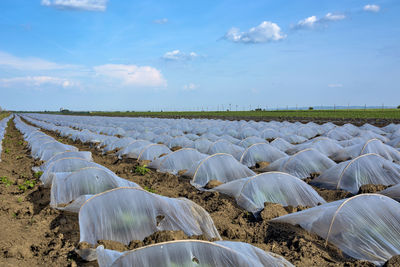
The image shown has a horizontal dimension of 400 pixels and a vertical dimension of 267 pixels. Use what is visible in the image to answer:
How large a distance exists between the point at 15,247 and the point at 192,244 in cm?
351

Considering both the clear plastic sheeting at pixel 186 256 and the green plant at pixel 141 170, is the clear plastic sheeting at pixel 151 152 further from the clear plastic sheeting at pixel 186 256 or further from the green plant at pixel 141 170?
the clear plastic sheeting at pixel 186 256

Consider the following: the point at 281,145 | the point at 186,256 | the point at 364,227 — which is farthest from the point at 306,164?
the point at 186,256

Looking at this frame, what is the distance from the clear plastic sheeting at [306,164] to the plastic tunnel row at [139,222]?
5.84m

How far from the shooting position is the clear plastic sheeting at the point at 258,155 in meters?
12.3

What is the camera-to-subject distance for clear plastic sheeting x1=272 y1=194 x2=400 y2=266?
5031 millimetres

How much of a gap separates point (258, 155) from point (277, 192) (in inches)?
201

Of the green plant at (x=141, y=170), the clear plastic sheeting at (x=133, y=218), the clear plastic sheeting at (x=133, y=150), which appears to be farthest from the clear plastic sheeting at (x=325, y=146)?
the clear plastic sheeting at (x=133, y=218)

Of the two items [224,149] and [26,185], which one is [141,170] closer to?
[26,185]

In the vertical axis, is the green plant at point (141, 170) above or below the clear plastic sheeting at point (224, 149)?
below

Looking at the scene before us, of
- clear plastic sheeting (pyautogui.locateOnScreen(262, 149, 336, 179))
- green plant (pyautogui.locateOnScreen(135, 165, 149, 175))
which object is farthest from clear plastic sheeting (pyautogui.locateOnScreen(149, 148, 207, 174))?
clear plastic sheeting (pyautogui.locateOnScreen(262, 149, 336, 179))

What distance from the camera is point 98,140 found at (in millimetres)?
20078

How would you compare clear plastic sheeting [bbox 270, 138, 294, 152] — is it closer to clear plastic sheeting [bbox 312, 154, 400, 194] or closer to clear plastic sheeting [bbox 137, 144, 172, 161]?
clear plastic sheeting [bbox 137, 144, 172, 161]

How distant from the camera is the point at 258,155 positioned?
40.7ft

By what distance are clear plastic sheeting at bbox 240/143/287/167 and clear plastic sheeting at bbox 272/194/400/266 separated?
22.1 feet
